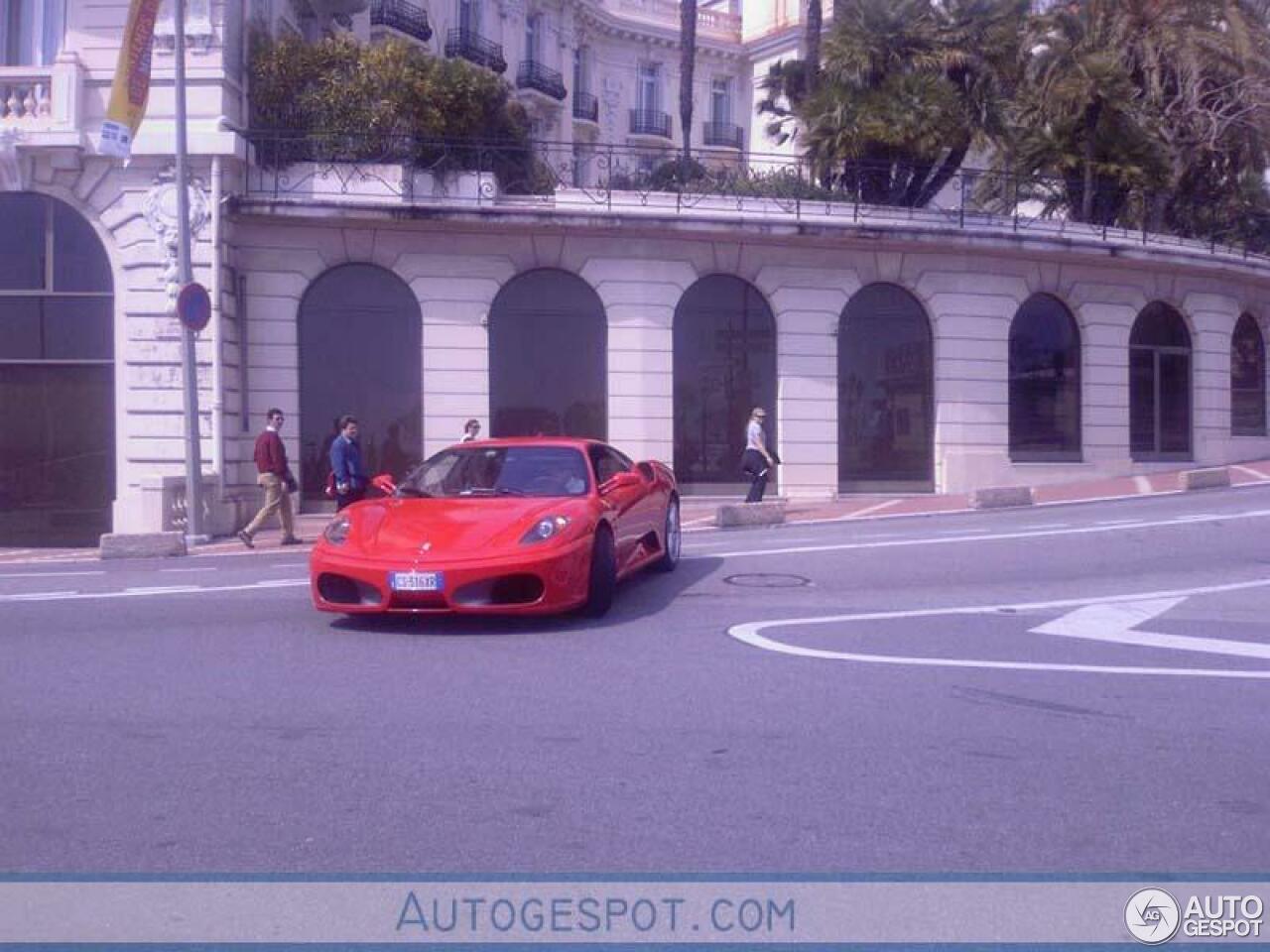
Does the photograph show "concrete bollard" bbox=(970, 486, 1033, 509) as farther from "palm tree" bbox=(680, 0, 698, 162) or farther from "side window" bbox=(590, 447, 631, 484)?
"palm tree" bbox=(680, 0, 698, 162)

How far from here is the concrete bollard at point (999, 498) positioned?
68.8ft

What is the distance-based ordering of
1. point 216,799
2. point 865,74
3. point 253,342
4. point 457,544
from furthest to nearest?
point 865,74 < point 253,342 < point 457,544 < point 216,799

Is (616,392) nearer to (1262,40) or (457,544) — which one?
(457,544)

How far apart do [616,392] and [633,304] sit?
5.02ft

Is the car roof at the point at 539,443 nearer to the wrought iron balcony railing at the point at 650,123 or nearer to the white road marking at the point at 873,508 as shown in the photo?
the white road marking at the point at 873,508

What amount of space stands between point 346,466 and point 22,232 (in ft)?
25.4

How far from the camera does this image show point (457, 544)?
949 centimetres

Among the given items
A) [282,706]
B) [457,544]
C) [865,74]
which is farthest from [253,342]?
[282,706]

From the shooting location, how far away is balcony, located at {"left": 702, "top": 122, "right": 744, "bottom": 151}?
4534cm

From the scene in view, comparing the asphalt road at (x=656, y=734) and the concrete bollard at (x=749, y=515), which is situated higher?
the concrete bollard at (x=749, y=515)

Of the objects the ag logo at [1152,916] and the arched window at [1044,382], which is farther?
the arched window at [1044,382]

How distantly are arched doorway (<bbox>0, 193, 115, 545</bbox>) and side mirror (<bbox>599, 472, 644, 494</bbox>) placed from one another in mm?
12118

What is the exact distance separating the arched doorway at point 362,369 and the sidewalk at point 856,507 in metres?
1.35

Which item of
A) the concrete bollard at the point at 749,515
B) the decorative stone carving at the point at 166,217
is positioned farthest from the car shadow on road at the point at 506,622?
the decorative stone carving at the point at 166,217
